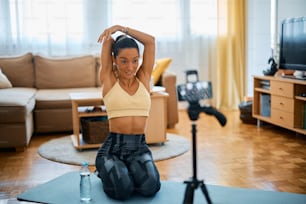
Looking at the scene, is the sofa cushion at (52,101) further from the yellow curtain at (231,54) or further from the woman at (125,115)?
the yellow curtain at (231,54)

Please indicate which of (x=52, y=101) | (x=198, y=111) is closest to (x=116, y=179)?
(x=198, y=111)

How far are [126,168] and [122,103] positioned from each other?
0.39 m

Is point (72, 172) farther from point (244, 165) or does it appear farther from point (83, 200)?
point (244, 165)

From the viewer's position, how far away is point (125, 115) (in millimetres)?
2658

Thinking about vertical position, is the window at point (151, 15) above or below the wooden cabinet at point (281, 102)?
above

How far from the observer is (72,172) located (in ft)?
10.6

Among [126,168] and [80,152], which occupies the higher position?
[126,168]

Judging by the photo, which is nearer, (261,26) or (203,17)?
(203,17)

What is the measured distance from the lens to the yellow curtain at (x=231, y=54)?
5.92 metres

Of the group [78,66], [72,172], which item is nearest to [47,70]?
[78,66]

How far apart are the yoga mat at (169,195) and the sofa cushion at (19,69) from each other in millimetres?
2434

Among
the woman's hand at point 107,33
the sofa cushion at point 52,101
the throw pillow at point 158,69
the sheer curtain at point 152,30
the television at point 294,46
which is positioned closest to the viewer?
the woman's hand at point 107,33

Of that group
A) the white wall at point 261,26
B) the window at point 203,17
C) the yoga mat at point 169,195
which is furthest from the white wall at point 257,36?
the yoga mat at point 169,195

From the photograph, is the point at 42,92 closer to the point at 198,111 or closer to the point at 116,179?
the point at 116,179
